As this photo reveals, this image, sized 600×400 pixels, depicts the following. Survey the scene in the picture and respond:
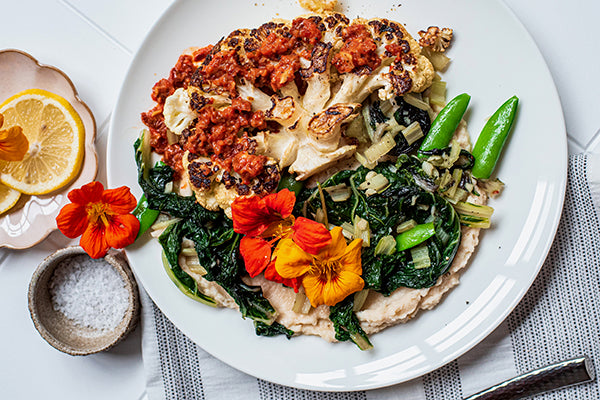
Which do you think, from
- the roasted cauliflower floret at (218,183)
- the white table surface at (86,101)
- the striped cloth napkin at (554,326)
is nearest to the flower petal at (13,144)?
the white table surface at (86,101)

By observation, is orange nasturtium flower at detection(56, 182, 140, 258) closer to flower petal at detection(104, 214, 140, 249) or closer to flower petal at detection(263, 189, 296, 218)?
flower petal at detection(104, 214, 140, 249)

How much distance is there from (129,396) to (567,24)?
14.3ft

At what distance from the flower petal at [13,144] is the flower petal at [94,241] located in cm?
89

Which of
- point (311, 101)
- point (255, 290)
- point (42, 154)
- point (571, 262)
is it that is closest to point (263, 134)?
point (311, 101)

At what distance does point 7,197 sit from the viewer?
3.96 metres

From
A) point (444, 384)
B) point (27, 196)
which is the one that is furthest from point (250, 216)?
point (27, 196)

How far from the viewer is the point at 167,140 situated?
3.65m

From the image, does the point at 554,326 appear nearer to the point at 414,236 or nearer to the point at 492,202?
the point at 492,202

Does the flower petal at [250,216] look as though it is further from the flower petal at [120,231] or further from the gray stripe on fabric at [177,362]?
the gray stripe on fabric at [177,362]

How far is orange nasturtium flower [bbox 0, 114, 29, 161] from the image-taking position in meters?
3.66

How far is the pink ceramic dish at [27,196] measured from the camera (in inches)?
152

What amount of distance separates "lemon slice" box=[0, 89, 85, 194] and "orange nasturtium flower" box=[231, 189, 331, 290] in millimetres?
1509

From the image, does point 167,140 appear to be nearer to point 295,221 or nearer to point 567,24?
point 295,221

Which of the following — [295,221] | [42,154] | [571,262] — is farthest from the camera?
[42,154]
